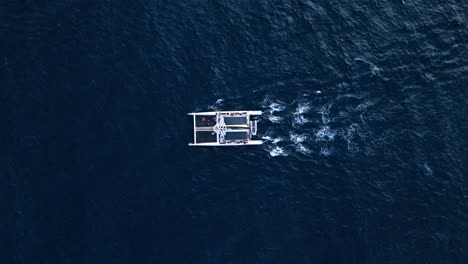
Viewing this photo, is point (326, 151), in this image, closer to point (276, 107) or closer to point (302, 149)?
point (302, 149)

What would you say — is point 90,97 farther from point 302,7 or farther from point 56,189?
point 302,7

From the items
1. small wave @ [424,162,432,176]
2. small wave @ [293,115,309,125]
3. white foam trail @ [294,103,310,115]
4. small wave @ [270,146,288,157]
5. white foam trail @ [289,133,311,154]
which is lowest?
small wave @ [424,162,432,176]

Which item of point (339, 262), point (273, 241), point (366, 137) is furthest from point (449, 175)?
point (273, 241)

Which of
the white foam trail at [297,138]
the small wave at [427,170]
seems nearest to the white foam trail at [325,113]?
the white foam trail at [297,138]

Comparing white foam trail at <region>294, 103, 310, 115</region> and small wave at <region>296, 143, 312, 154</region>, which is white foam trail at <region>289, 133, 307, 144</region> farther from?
white foam trail at <region>294, 103, 310, 115</region>

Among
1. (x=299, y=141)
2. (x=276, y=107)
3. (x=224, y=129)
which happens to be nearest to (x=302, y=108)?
(x=276, y=107)

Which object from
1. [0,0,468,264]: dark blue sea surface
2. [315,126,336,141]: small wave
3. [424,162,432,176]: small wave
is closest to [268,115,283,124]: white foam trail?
[0,0,468,264]: dark blue sea surface
